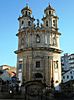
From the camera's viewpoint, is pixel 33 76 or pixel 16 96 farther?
pixel 33 76

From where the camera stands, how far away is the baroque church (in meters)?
55.1

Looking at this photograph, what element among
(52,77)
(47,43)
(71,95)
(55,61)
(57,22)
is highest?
(57,22)

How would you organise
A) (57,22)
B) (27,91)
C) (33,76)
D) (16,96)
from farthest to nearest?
1. (57,22)
2. (33,76)
3. (27,91)
4. (16,96)

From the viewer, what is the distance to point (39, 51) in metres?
55.8

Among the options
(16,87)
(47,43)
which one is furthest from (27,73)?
(47,43)

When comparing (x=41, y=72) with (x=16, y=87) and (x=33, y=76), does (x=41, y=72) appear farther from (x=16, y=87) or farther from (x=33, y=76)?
(x=16, y=87)

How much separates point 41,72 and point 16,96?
12.3 meters

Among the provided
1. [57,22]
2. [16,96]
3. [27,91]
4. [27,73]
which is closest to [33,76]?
[27,73]

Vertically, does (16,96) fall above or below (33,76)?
below

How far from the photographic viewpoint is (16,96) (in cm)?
4444

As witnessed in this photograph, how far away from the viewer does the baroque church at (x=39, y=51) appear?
181 ft

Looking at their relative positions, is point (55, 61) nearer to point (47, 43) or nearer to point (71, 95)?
point (47, 43)

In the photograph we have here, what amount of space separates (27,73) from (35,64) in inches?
113

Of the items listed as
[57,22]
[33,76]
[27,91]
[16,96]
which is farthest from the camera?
[57,22]
